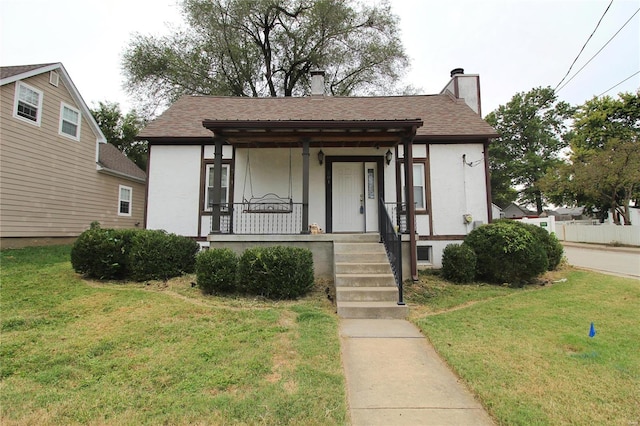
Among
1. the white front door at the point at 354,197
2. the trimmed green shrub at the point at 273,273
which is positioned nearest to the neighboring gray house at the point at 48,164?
the trimmed green shrub at the point at 273,273

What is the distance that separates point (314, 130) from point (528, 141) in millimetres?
35479

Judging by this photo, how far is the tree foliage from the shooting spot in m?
18.2

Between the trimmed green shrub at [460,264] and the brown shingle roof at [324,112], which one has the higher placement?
the brown shingle roof at [324,112]

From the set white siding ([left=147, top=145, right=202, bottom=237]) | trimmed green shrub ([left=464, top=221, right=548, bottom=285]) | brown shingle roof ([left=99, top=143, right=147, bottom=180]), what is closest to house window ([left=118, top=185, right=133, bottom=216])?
brown shingle roof ([left=99, top=143, right=147, bottom=180])

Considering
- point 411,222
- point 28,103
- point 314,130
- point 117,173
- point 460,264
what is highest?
point 28,103

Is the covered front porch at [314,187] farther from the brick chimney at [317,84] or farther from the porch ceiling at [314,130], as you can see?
the brick chimney at [317,84]

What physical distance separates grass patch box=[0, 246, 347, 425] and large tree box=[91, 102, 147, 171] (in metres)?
21.7

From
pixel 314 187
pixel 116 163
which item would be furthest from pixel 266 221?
pixel 116 163

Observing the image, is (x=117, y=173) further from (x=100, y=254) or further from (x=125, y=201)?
(x=100, y=254)

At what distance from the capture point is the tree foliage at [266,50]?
18188mm

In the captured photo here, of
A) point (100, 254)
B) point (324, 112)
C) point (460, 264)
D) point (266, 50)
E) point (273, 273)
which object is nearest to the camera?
point (273, 273)

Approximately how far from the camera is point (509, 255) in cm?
663

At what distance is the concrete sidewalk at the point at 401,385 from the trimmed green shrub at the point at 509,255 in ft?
12.1

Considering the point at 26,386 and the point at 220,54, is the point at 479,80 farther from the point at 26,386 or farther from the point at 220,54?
the point at 220,54
